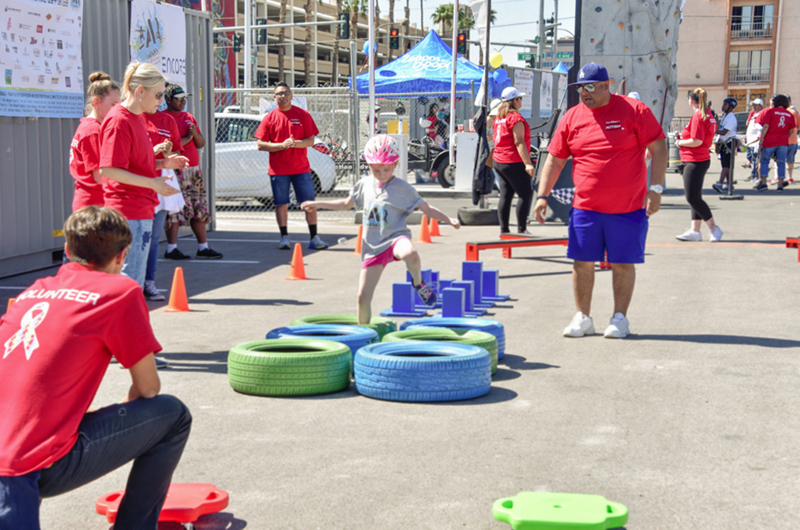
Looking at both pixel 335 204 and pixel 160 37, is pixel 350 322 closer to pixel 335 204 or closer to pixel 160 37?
pixel 335 204

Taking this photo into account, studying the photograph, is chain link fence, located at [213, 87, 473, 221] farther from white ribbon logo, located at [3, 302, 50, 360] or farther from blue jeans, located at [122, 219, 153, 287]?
white ribbon logo, located at [3, 302, 50, 360]

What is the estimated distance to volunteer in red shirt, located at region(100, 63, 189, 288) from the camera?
587 cm

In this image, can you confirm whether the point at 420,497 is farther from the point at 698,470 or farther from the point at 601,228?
the point at 601,228

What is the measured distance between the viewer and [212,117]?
1438cm

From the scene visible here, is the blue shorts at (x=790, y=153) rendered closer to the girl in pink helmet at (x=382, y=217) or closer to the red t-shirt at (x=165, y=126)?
the red t-shirt at (x=165, y=126)

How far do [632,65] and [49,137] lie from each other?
1318 cm

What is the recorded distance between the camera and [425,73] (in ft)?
86.4

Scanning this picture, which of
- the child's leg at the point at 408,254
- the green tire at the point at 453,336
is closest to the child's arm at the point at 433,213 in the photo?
the child's leg at the point at 408,254

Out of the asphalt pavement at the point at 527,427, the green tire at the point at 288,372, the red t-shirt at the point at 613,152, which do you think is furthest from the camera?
the red t-shirt at the point at 613,152

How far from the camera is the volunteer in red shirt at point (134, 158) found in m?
5.87

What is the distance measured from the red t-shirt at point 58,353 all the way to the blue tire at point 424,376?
2373mm

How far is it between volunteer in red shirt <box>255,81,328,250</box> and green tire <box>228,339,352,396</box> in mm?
6609

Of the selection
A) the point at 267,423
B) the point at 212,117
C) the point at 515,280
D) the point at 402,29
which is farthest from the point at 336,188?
the point at 402,29

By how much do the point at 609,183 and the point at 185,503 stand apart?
14.4 feet
